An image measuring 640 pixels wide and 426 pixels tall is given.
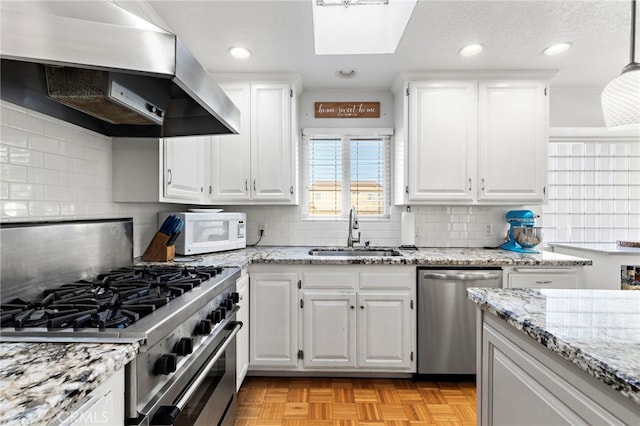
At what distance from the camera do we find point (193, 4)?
1.82 metres

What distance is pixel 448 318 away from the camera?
2.31m

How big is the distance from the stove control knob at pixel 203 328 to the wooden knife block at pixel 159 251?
3.18 feet

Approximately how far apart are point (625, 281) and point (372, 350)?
2213 millimetres

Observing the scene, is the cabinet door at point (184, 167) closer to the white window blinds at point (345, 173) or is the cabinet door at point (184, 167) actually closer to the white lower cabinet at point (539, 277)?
the white window blinds at point (345, 173)

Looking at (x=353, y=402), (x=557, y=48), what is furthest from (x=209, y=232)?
(x=557, y=48)

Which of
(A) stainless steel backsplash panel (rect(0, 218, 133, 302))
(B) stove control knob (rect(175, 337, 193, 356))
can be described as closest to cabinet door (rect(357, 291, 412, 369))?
(B) stove control knob (rect(175, 337, 193, 356))

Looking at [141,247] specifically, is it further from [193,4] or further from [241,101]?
[193,4]

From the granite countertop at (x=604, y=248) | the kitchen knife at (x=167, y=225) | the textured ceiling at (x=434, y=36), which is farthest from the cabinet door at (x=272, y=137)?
the granite countertop at (x=604, y=248)

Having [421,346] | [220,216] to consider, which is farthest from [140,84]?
[421,346]

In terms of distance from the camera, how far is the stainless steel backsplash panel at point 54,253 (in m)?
1.17

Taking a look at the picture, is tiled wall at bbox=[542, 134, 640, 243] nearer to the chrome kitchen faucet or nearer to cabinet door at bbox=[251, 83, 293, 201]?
the chrome kitchen faucet

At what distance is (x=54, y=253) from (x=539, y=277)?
285 centimetres

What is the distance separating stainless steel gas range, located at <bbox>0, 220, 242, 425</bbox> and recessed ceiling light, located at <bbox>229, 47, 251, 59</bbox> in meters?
1.40

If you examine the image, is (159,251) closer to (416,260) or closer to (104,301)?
(104,301)
